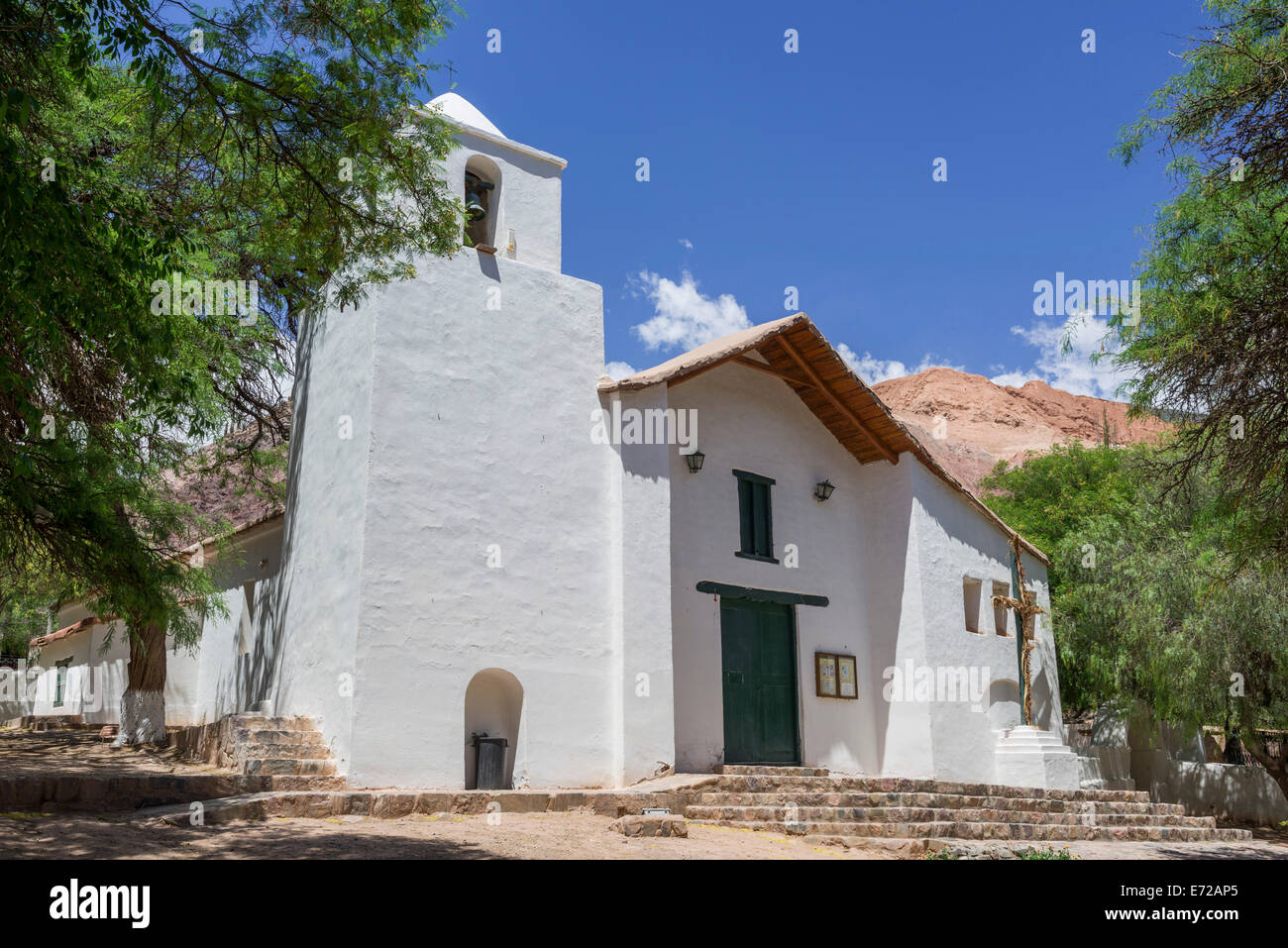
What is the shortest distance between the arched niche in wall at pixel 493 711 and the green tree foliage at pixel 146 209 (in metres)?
3.21

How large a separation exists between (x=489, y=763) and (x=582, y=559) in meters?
2.58

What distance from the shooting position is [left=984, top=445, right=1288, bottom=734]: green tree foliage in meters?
15.6

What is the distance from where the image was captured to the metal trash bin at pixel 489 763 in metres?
11.4

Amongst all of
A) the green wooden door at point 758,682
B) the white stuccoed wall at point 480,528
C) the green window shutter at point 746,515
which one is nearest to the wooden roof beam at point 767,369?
the green window shutter at point 746,515

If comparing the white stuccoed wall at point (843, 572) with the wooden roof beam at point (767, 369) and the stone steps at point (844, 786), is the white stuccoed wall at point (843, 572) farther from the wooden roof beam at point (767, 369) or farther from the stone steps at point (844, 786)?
→ the stone steps at point (844, 786)

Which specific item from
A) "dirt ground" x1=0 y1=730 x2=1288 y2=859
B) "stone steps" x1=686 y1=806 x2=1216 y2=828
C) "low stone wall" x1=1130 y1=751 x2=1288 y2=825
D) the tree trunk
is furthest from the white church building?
"low stone wall" x1=1130 y1=751 x2=1288 y2=825

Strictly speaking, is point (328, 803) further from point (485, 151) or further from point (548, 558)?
point (485, 151)

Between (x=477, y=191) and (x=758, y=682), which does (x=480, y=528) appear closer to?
(x=477, y=191)

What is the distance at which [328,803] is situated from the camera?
9289 millimetres

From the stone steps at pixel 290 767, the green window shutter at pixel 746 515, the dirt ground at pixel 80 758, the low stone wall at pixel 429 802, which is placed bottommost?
the low stone wall at pixel 429 802

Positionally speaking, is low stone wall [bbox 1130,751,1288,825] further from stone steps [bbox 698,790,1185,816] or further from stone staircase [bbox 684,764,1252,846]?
stone steps [bbox 698,790,1185,816]
